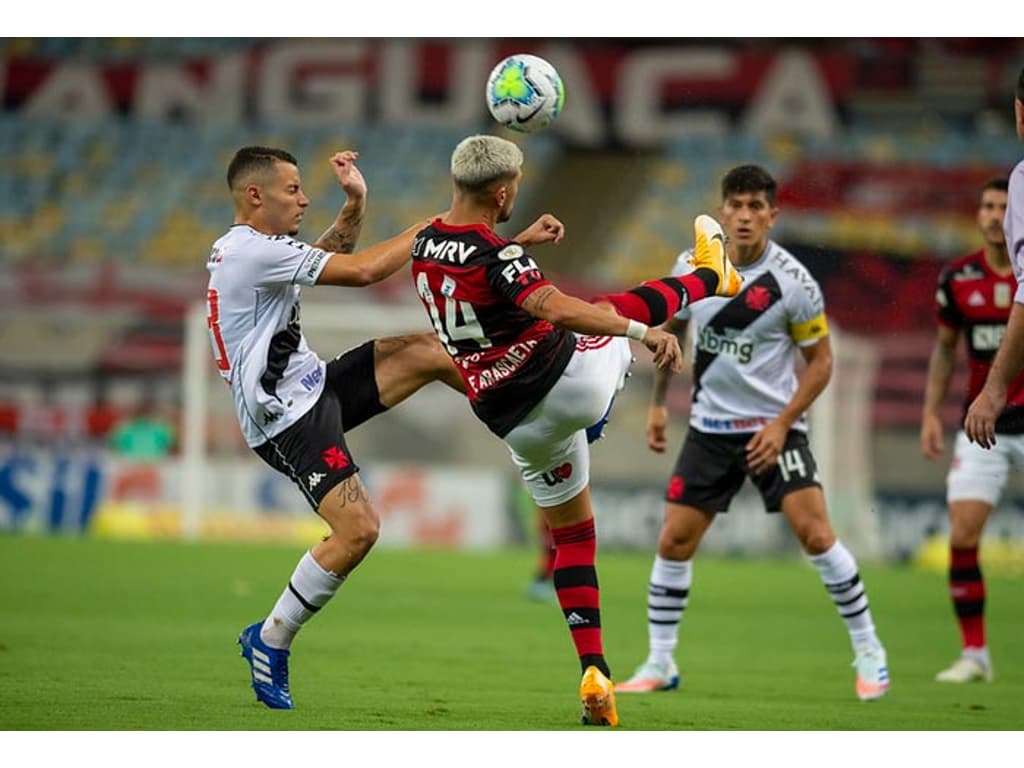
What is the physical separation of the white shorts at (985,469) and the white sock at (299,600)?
138 inches

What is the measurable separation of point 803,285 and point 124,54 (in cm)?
2189

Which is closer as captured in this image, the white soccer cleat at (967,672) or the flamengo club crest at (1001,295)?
the white soccer cleat at (967,672)

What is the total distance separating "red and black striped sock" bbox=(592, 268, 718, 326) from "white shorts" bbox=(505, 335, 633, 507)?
21 cm

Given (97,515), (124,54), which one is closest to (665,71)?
(124,54)

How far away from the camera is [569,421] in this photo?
251 inches

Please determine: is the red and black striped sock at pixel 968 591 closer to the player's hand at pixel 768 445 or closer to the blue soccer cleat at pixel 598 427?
the player's hand at pixel 768 445

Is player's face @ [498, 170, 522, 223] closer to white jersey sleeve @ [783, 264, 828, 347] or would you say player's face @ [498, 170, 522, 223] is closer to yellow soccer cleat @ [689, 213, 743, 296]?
yellow soccer cleat @ [689, 213, 743, 296]

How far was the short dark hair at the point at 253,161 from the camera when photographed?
6777 millimetres

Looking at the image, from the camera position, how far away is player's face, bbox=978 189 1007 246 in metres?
8.45

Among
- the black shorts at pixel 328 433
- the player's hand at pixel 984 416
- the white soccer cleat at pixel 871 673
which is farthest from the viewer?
the white soccer cleat at pixel 871 673

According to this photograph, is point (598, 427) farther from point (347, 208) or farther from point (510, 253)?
point (347, 208)

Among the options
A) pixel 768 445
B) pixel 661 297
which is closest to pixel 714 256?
pixel 661 297

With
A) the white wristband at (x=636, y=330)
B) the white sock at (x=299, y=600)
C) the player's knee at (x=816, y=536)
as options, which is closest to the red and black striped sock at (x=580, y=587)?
the white sock at (x=299, y=600)

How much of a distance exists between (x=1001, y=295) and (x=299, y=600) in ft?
12.9
